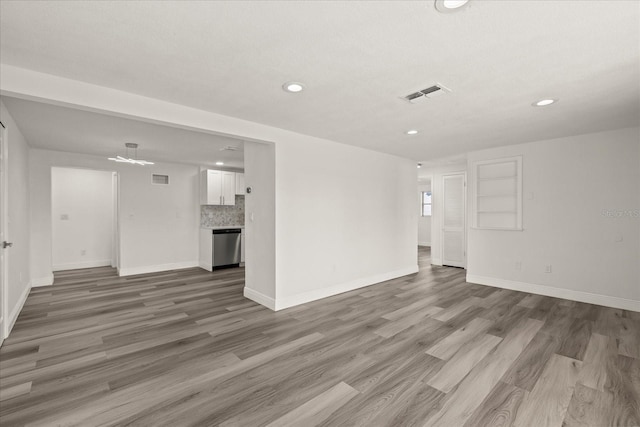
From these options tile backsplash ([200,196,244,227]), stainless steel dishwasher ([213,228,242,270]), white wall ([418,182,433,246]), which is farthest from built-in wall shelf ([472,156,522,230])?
white wall ([418,182,433,246])

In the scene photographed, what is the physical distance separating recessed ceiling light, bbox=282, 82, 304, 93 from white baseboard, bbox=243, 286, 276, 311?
2.69m

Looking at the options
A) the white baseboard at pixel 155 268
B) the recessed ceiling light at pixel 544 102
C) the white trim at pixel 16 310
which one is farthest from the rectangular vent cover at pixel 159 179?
the recessed ceiling light at pixel 544 102

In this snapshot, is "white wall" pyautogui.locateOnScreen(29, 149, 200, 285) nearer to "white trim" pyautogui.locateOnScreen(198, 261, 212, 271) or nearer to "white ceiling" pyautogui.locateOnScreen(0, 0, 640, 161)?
"white trim" pyautogui.locateOnScreen(198, 261, 212, 271)

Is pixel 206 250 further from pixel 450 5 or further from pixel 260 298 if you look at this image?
pixel 450 5

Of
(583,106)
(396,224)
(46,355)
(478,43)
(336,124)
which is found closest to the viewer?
(478,43)

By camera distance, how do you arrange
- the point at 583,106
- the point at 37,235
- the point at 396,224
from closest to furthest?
the point at 583,106 → the point at 37,235 → the point at 396,224

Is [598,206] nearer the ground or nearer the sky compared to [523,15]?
nearer the ground

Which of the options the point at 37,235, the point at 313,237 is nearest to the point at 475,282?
the point at 313,237

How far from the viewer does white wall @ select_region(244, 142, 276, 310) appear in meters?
4.00

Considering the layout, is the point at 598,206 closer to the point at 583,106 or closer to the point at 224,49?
the point at 583,106

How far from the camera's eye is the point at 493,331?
10.6ft

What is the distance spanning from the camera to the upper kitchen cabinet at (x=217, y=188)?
22.5 ft

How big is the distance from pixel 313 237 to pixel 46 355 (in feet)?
10.3

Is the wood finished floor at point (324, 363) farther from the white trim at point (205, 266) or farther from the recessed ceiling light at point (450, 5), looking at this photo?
the recessed ceiling light at point (450, 5)
